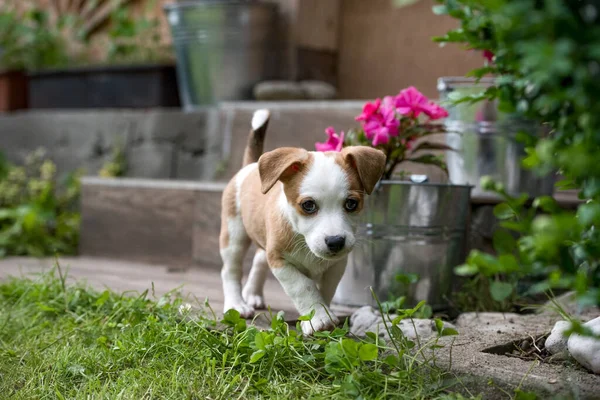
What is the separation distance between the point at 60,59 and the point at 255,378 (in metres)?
5.37

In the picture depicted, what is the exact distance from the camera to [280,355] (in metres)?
2.32

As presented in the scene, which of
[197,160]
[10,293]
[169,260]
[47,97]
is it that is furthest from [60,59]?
[10,293]

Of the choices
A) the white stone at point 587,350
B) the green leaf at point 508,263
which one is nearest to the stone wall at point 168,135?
the white stone at point 587,350

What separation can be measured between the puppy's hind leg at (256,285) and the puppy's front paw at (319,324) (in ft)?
1.93

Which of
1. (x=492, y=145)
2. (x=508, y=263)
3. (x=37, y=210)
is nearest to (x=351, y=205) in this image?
(x=508, y=263)

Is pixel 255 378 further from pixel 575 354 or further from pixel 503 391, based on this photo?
pixel 575 354

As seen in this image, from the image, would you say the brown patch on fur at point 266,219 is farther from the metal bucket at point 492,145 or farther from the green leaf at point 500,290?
the metal bucket at point 492,145

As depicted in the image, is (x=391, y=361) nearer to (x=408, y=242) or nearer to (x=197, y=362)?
(x=197, y=362)

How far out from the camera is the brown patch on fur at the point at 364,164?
2.41 m

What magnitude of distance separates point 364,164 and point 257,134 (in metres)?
0.75

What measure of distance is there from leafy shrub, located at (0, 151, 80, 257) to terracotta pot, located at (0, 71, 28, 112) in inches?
36.5

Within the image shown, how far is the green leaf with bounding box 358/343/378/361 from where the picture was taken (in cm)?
217

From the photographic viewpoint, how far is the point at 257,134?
3.04 meters

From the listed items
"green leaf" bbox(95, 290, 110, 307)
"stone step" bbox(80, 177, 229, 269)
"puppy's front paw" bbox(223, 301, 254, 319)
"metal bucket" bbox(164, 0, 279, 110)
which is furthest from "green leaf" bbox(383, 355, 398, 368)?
"metal bucket" bbox(164, 0, 279, 110)
